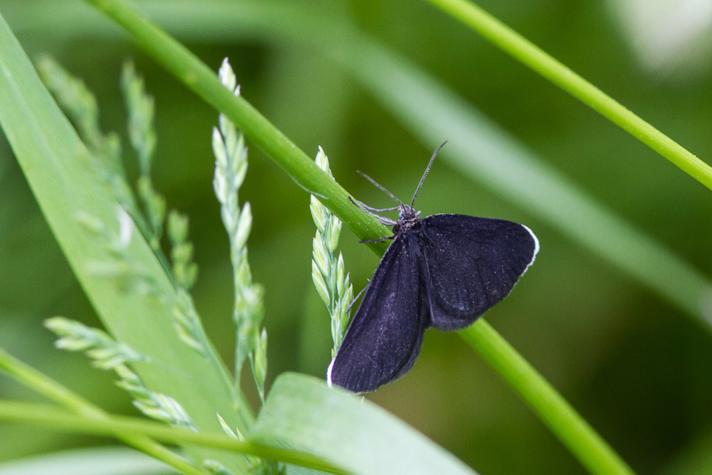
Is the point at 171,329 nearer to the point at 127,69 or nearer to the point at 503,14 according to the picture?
the point at 127,69

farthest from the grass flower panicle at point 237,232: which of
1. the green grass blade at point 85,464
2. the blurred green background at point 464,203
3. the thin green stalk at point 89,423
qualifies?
the blurred green background at point 464,203

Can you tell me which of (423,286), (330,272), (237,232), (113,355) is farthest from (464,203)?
(113,355)

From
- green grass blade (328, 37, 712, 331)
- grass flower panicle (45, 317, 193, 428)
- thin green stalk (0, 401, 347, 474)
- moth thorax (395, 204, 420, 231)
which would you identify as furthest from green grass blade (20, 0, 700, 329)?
thin green stalk (0, 401, 347, 474)

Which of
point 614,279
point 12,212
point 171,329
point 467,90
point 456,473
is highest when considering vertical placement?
point 467,90

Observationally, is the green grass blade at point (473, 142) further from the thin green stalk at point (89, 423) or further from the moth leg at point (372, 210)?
the thin green stalk at point (89, 423)

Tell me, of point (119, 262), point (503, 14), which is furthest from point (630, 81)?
point (119, 262)

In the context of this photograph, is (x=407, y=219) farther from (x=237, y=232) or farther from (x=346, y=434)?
(x=346, y=434)
